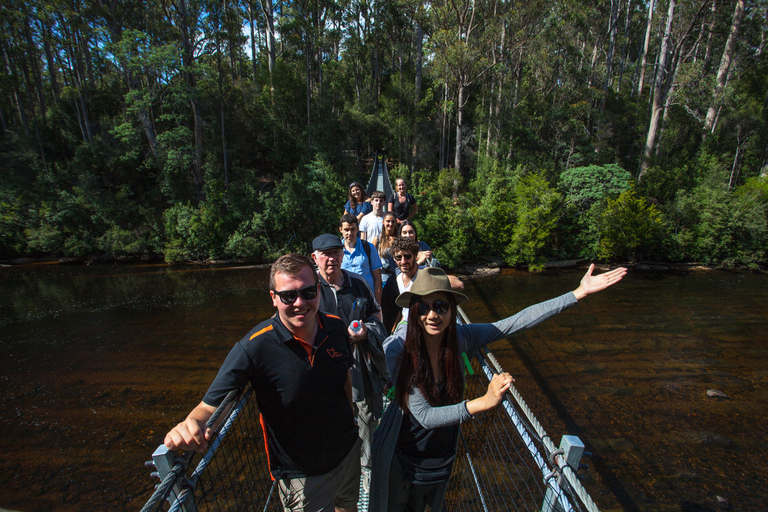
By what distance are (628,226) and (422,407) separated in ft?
42.7

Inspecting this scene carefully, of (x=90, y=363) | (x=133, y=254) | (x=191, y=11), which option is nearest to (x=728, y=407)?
(x=90, y=363)

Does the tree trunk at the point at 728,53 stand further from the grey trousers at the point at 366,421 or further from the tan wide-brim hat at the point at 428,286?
the grey trousers at the point at 366,421

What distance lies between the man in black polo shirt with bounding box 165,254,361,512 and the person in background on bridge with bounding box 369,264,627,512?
216mm

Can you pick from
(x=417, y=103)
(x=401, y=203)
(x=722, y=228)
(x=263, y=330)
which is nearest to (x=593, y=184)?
(x=722, y=228)

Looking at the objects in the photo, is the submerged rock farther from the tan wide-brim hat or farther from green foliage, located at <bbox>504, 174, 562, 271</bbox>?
green foliage, located at <bbox>504, 174, 562, 271</bbox>

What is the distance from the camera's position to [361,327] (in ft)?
5.89

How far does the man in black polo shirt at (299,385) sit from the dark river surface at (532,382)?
353cm

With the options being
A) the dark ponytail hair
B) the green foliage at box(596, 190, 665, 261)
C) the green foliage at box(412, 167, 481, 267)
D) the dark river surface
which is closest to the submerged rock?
the dark river surface

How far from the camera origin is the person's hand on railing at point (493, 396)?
1.31 metres

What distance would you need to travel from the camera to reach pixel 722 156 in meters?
15.7

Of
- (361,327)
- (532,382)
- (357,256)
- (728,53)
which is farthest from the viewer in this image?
(728,53)

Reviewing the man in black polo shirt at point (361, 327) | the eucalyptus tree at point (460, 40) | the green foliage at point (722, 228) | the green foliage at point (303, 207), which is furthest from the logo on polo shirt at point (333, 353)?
the eucalyptus tree at point (460, 40)

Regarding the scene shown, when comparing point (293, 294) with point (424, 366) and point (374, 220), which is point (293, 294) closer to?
point (424, 366)

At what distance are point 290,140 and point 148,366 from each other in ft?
41.4
